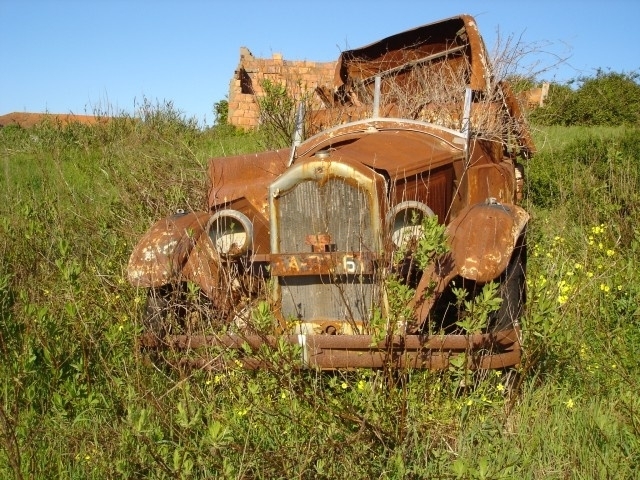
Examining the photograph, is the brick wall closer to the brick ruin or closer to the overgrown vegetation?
the brick ruin

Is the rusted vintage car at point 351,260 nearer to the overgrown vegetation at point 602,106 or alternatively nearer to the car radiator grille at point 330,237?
Answer: the car radiator grille at point 330,237

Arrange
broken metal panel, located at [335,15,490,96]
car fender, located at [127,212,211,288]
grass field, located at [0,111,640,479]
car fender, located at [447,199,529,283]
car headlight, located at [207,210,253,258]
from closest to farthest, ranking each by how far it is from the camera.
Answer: grass field, located at [0,111,640,479] < car fender, located at [447,199,529,283] < car fender, located at [127,212,211,288] < car headlight, located at [207,210,253,258] < broken metal panel, located at [335,15,490,96]

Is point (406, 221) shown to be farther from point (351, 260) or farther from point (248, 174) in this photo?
point (248, 174)

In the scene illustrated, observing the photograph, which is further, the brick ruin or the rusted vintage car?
the brick ruin

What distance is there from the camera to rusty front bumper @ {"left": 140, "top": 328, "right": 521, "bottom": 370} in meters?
3.09

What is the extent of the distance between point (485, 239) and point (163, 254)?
172 cm

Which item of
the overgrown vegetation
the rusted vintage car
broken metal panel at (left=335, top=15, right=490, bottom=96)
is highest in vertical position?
the overgrown vegetation

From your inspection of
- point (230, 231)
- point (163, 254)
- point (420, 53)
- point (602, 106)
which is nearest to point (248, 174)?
point (230, 231)

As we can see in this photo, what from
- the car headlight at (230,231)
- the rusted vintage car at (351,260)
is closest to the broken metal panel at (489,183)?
the rusted vintage car at (351,260)

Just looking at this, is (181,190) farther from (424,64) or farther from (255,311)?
(255,311)

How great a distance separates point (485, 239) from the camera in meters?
3.35

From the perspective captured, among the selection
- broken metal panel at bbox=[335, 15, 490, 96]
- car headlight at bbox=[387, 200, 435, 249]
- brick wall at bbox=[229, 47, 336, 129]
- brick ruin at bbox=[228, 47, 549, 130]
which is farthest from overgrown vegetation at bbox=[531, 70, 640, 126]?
car headlight at bbox=[387, 200, 435, 249]

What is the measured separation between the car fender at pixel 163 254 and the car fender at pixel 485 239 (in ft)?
4.69

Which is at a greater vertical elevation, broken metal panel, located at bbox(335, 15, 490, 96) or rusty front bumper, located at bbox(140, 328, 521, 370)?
broken metal panel, located at bbox(335, 15, 490, 96)
